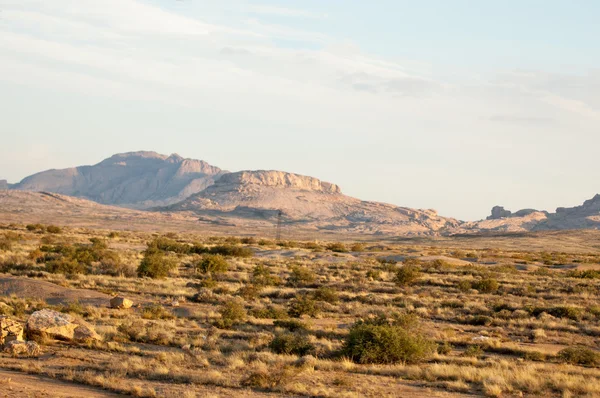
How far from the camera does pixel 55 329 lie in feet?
53.2

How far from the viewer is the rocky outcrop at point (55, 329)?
A: 16.2 m

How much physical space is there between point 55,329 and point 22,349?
143cm

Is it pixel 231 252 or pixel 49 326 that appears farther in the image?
pixel 231 252

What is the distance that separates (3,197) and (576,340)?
186m

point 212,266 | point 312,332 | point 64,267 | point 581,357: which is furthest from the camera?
point 212,266

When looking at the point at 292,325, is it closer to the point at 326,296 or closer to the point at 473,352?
the point at 473,352

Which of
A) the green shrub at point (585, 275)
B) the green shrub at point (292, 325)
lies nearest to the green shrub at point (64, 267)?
the green shrub at point (292, 325)

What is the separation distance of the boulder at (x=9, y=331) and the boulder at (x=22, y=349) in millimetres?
553

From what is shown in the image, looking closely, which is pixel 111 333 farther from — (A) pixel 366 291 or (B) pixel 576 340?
(A) pixel 366 291

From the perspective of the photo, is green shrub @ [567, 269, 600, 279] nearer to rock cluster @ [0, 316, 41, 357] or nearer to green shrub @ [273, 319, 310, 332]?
green shrub @ [273, 319, 310, 332]

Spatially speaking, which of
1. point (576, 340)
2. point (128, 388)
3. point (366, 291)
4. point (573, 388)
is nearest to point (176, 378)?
point (128, 388)

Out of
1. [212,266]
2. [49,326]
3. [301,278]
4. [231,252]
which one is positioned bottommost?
[301,278]

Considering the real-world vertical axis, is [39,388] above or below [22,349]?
below

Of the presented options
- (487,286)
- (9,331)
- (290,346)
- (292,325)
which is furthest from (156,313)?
(487,286)
